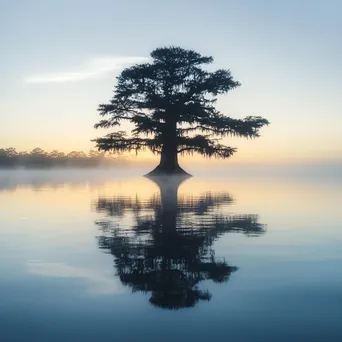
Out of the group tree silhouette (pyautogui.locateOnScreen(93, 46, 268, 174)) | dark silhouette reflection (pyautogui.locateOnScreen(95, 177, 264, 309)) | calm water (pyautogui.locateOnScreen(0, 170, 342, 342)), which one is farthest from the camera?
tree silhouette (pyautogui.locateOnScreen(93, 46, 268, 174))

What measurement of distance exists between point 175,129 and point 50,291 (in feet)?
114

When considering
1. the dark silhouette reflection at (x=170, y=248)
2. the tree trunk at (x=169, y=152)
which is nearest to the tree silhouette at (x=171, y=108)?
the tree trunk at (x=169, y=152)

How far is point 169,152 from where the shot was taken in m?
38.4

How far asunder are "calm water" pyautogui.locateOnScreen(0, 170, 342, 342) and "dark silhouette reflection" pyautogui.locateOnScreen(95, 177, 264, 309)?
0.05 feet

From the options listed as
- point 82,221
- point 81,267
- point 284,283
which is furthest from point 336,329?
point 82,221

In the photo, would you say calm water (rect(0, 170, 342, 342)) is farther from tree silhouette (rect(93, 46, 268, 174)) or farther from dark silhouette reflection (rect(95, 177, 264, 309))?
tree silhouette (rect(93, 46, 268, 174))

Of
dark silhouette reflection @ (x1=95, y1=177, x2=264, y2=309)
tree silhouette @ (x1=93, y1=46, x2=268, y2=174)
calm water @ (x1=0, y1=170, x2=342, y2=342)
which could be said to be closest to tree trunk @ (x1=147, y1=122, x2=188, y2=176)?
tree silhouette @ (x1=93, y1=46, x2=268, y2=174)

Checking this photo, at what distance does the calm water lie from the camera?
318 centimetres

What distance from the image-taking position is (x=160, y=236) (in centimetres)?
685

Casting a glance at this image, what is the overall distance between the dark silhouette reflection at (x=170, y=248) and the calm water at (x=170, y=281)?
0.02 metres

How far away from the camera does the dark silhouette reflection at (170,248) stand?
4.08 meters

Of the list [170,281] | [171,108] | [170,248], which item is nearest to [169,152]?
[171,108]

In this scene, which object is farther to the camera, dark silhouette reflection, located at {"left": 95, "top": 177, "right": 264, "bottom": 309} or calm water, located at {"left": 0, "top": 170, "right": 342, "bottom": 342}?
dark silhouette reflection, located at {"left": 95, "top": 177, "right": 264, "bottom": 309}

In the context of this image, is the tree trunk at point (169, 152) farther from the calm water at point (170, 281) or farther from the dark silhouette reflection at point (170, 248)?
the calm water at point (170, 281)
